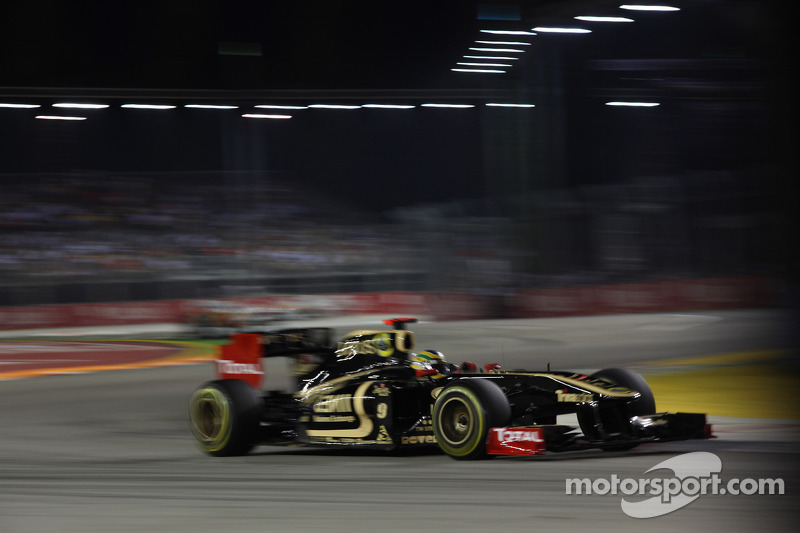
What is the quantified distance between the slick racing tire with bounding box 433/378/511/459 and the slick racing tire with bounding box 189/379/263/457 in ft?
5.48

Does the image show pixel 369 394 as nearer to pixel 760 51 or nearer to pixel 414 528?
pixel 414 528

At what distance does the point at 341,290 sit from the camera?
2578 centimetres

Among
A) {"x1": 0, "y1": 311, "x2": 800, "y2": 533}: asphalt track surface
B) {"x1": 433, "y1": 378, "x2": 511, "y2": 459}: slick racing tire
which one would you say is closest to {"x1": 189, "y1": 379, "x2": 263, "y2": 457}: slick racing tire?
{"x1": 0, "y1": 311, "x2": 800, "y2": 533}: asphalt track surface

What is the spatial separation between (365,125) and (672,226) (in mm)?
17042

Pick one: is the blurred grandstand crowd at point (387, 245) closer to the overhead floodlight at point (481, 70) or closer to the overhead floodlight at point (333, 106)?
the overhead floodlight at point (481, 70)

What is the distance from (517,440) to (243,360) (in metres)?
2.77

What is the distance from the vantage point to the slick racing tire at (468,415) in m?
6.32

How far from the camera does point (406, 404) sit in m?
7.09

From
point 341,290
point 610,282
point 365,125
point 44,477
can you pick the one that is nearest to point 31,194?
point 341,290

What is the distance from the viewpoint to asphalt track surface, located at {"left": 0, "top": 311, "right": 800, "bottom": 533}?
454 centimetres

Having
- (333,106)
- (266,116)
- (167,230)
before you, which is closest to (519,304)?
(167,230)

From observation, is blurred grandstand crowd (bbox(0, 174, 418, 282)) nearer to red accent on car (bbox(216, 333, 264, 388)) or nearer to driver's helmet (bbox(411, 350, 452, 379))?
red accent on car (bbox(216, 333, 264, 388))

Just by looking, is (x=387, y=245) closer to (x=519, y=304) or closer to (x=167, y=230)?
(x=519, y=304)

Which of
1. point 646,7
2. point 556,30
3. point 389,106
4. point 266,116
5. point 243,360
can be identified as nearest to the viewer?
point 243,360
